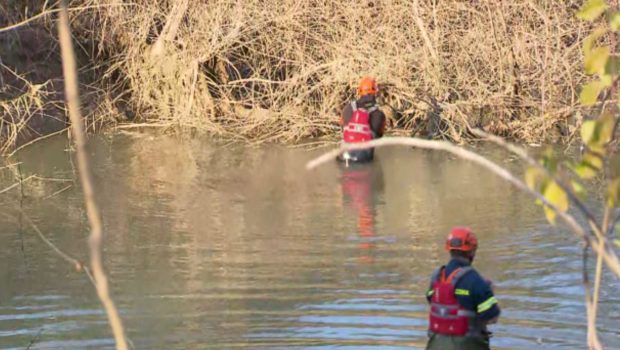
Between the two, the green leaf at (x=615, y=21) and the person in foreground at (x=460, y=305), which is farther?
the person in foreground at (x=460, y=305)

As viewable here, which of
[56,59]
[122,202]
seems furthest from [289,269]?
[56,59]

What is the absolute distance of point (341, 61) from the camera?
16.0 metres

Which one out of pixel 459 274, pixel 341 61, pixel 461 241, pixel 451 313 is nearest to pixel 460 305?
pixel 451 313

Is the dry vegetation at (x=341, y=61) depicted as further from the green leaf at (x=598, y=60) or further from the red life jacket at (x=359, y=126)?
the green leaf at (x=598, y=60)

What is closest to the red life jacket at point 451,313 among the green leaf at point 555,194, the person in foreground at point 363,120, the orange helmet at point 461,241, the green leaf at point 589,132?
the orange helmet at point 461,241

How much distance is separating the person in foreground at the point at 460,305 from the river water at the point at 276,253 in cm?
131

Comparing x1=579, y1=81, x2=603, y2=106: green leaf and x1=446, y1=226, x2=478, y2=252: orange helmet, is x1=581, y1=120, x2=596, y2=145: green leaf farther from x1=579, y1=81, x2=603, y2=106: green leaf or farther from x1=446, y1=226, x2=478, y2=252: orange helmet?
x1=446, y1=226, x2=478, y2=252: orange helmet

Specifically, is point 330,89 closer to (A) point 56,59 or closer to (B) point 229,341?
(A) point 56,59

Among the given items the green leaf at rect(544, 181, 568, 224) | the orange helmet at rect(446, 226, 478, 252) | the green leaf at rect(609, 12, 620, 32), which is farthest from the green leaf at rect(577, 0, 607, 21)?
the orange helmet at rect(446, 226, 478, 252)

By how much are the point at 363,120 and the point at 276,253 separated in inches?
171

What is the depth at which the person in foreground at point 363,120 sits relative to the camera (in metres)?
14.1

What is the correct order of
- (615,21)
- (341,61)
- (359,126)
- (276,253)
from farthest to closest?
(341,61)
(359,126)
(276,253)
(615,21)

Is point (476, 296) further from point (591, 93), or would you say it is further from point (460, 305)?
point (591, 93)

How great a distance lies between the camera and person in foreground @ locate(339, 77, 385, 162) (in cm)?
1414
